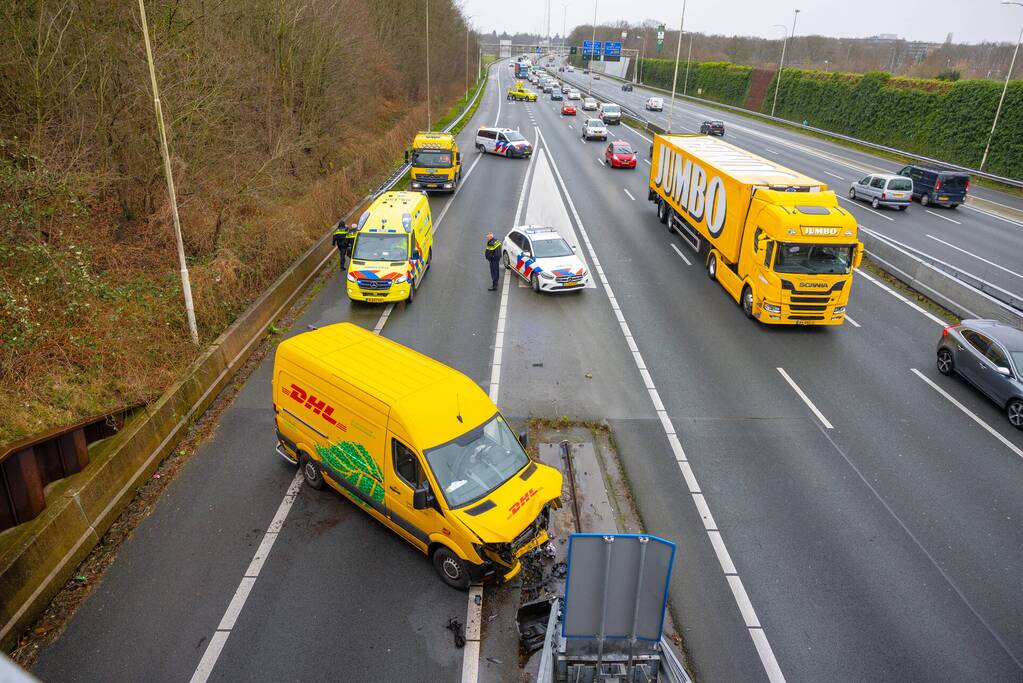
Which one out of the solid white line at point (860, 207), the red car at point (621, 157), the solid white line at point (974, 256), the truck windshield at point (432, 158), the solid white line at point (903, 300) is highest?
the truck windshield at point (432, 158)

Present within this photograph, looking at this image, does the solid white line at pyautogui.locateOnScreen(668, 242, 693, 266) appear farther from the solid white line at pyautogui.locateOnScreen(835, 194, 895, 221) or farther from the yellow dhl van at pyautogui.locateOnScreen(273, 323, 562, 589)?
the yellow dhl van at pyautogui.locateOnScreen(273, 323, 562, 589)

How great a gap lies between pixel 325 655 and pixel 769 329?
13.9 metres

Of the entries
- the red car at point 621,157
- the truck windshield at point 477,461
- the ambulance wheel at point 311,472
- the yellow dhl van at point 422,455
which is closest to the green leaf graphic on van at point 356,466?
the yellow dhl van at point 422,455

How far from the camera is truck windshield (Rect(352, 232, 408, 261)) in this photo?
17.8m

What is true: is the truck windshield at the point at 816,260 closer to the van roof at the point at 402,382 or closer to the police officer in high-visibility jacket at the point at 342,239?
the van roof at the point at 402,382

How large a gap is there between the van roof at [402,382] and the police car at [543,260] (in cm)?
899

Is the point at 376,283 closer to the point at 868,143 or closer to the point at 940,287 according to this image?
the point at 940,287

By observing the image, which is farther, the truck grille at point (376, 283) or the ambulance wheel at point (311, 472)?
the truck grille at point (376, 283)

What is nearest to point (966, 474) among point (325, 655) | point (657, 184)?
point (325, 655)

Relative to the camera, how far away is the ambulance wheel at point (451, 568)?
8009 mm

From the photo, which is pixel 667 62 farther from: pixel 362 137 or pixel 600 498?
pixel 600 498

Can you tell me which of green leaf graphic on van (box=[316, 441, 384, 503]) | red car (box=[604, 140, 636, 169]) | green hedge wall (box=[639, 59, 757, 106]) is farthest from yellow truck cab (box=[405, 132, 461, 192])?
green hedge wall (box=[639, 59, 757, 106])

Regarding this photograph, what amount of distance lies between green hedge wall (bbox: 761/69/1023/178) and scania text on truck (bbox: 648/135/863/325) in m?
30.0

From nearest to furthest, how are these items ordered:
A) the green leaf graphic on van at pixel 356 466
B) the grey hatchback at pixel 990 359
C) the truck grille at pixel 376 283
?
the green leaf graphic on van at pixel 356 466, the grey hatchback at pixel 990 359, the truck grille at pixel 376 283
